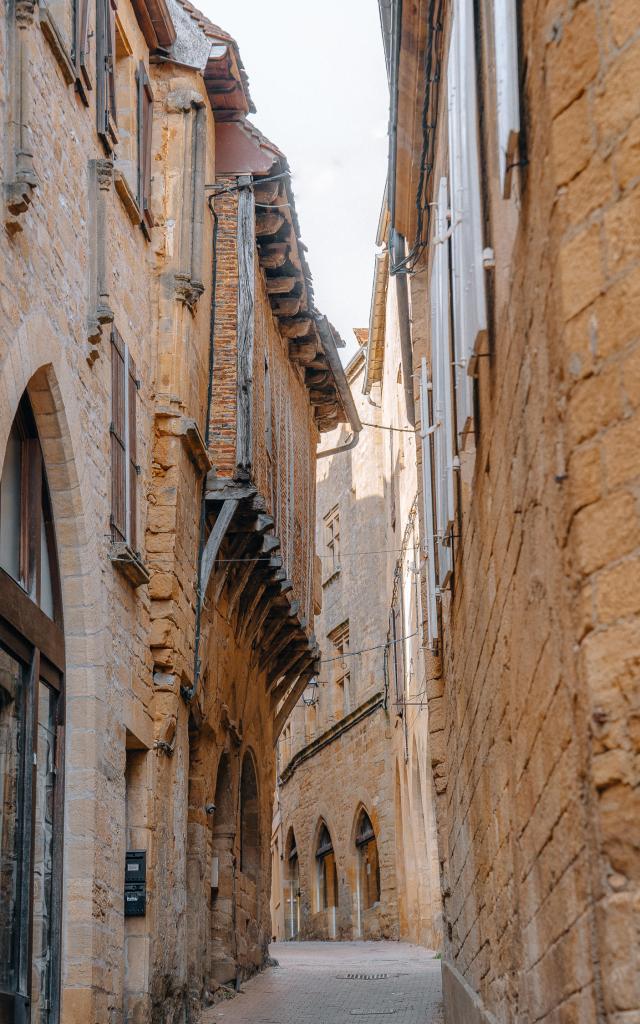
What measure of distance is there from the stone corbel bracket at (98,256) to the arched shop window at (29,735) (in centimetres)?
100

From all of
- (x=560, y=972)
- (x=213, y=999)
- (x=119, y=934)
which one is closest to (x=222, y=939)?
(x=213, y=999)

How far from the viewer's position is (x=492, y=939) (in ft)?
19.8

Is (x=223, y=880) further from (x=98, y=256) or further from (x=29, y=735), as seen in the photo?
(x=98, y=256)

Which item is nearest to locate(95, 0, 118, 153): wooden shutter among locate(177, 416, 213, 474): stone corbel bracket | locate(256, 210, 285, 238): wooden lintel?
locate(177, 416, 213, 474): stone corbel bracket

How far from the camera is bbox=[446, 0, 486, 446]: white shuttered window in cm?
470

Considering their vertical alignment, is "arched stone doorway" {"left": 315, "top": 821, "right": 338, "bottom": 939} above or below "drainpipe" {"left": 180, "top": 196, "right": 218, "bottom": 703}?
below

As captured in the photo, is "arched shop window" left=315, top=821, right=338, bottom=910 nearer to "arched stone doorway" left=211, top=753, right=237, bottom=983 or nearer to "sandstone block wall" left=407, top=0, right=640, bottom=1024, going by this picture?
"arched stone doorway" left=211, top=753, right=237, bottom=983

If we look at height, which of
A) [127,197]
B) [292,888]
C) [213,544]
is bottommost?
[292,888]

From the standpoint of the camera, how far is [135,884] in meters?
9.48

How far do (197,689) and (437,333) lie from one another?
5.15 meters

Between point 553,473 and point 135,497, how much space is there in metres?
7.03

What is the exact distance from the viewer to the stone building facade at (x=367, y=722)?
73.5 feet

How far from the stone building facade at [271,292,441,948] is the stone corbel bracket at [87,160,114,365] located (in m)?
10.7

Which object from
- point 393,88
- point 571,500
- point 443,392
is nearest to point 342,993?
point 443,392
